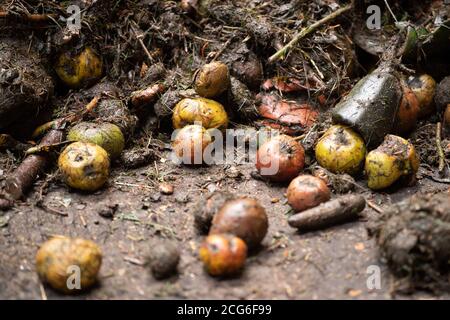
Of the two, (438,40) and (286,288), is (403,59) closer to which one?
(438,40)

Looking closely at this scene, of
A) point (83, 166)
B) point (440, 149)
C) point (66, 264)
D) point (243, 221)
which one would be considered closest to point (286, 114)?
point (440, 149)

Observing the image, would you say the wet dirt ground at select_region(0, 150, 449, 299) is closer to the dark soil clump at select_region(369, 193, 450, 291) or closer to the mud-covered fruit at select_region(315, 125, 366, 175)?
the dark soil clump at select_region(369, 193, 450, 291)

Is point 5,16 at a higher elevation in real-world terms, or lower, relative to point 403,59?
higher

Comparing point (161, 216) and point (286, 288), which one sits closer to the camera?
point (286, 288)

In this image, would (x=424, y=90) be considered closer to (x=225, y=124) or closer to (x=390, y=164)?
(x=390, y=164)

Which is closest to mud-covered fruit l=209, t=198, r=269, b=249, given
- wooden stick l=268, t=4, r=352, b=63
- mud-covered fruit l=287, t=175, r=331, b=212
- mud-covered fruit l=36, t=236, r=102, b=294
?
mud-covered fruit l=287, t=175, r=331, b=212

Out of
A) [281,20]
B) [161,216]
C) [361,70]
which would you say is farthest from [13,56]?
[361,70]
